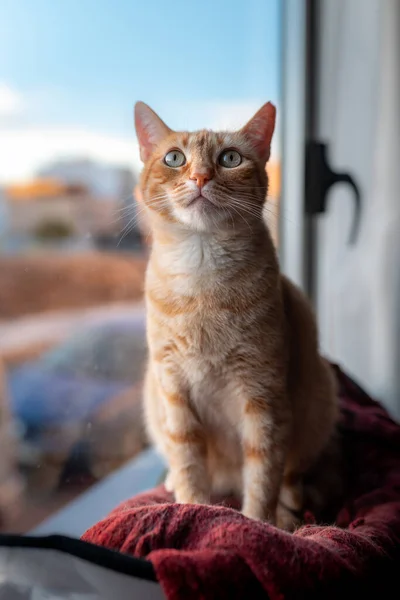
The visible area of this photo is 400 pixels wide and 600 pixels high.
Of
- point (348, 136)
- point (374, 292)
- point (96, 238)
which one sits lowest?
point (374, 292)

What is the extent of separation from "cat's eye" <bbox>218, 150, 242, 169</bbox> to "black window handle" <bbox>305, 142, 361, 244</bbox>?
29.3 inches

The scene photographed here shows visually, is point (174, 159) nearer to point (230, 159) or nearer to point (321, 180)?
point (230, 159)

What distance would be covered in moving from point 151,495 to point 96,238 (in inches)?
22.8

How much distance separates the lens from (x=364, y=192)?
1.69 m

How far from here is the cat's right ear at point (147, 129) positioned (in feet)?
3.15

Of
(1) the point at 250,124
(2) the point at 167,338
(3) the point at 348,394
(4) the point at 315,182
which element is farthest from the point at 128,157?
(3) the point at 348,394

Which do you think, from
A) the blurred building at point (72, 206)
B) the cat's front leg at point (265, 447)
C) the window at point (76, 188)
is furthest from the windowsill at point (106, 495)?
the blurred building at point (72, 206)

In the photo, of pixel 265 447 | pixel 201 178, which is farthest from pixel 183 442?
pixel 201 178

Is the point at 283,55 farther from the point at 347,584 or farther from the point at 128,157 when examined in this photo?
the point at 347,584

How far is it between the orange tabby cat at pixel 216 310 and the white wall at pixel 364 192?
0.63 meters

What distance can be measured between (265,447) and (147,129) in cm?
55

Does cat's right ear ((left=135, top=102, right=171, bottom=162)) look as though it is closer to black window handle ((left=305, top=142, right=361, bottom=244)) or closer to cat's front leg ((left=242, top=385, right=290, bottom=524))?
cat's front leg ((left=242, top=385, right=290, bottom=524))

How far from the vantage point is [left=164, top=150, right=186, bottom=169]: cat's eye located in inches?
37.7

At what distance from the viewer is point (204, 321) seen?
A: 95 cm
